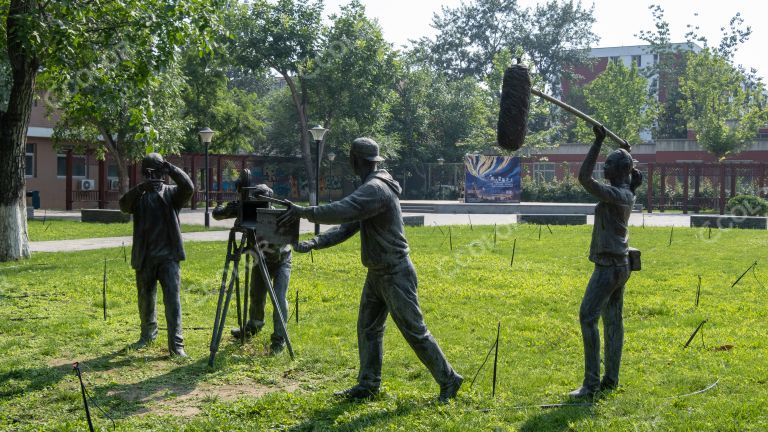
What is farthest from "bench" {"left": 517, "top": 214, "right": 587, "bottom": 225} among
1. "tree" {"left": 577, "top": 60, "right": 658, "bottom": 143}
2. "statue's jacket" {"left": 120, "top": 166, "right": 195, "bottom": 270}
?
"tree" {"left": 577, "top": 60, "right": 658, "bottom": 143}

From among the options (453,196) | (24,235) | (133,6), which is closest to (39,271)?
(24,235)

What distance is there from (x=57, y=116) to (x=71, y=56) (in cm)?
2469

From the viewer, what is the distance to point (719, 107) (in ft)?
139

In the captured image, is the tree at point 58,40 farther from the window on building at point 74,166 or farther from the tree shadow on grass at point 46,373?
the window on building at point 74,166

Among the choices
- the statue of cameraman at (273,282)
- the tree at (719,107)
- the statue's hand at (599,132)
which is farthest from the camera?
the tree at (719,107)

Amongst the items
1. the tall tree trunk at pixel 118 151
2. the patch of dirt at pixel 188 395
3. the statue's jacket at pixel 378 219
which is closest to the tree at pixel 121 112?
the tall tree trunk at pixel 118 151

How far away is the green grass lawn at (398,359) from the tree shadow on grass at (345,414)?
0.02 metres

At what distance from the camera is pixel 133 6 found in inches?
565

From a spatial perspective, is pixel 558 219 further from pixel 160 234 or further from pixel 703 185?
pixel 160 234

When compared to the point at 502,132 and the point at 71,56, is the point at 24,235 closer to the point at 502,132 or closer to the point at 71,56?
the point at 71,56

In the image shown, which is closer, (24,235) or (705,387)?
(705,387)

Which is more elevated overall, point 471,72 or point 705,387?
point 471,72

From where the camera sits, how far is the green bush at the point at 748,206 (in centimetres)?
2959

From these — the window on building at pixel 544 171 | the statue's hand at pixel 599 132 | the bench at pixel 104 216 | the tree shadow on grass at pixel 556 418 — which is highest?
the window on building at pixel 544 171
